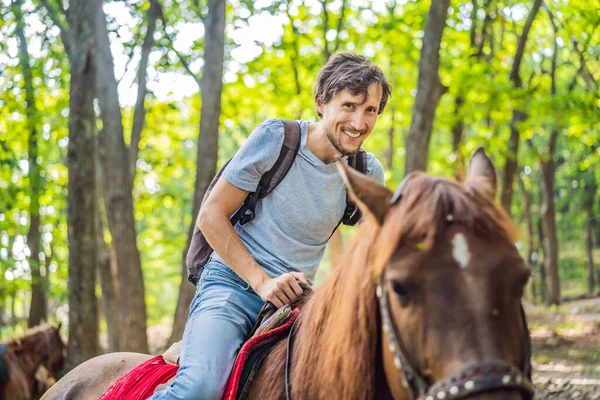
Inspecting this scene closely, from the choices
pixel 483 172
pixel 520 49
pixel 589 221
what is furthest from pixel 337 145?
pixel 589 221

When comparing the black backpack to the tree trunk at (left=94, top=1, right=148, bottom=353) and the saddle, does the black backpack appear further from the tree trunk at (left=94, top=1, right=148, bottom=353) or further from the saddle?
the tree trunk at (left=94, top=1, right=148, bottom=353)

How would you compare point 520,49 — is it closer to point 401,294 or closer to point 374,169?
point 374,169

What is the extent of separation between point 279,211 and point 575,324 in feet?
47.8

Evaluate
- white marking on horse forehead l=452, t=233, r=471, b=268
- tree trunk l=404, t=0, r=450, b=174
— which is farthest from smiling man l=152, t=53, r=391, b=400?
tree trunk l=404, t=0, r=450, b=174

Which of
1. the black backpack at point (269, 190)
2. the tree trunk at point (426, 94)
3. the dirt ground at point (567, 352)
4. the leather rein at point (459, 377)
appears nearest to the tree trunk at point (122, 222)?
the tree trunk at point (426, 94)

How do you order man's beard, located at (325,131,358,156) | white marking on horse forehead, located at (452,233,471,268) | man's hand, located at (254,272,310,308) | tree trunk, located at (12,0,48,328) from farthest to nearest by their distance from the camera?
tree trunk, located at (12,0,48,328) < man's beard, located at (325,131,358,156) < man's hand, located at (254,272,310,308) < white marking on horse forehead, located at (452,233,471,268)

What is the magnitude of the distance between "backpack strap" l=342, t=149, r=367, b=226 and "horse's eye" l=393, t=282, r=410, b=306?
4.25 ft

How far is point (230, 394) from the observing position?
2.60 m

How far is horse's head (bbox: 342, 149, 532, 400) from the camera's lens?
5.72 feet

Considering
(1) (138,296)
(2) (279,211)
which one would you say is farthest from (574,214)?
(2) (279,211)

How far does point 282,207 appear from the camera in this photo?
121 inches

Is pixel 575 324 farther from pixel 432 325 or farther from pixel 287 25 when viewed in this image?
pixel 432 325

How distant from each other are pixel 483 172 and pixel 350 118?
92 cm

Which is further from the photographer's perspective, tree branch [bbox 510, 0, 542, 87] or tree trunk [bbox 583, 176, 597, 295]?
tree trunk [bbox 583, 176, 597, 295]
